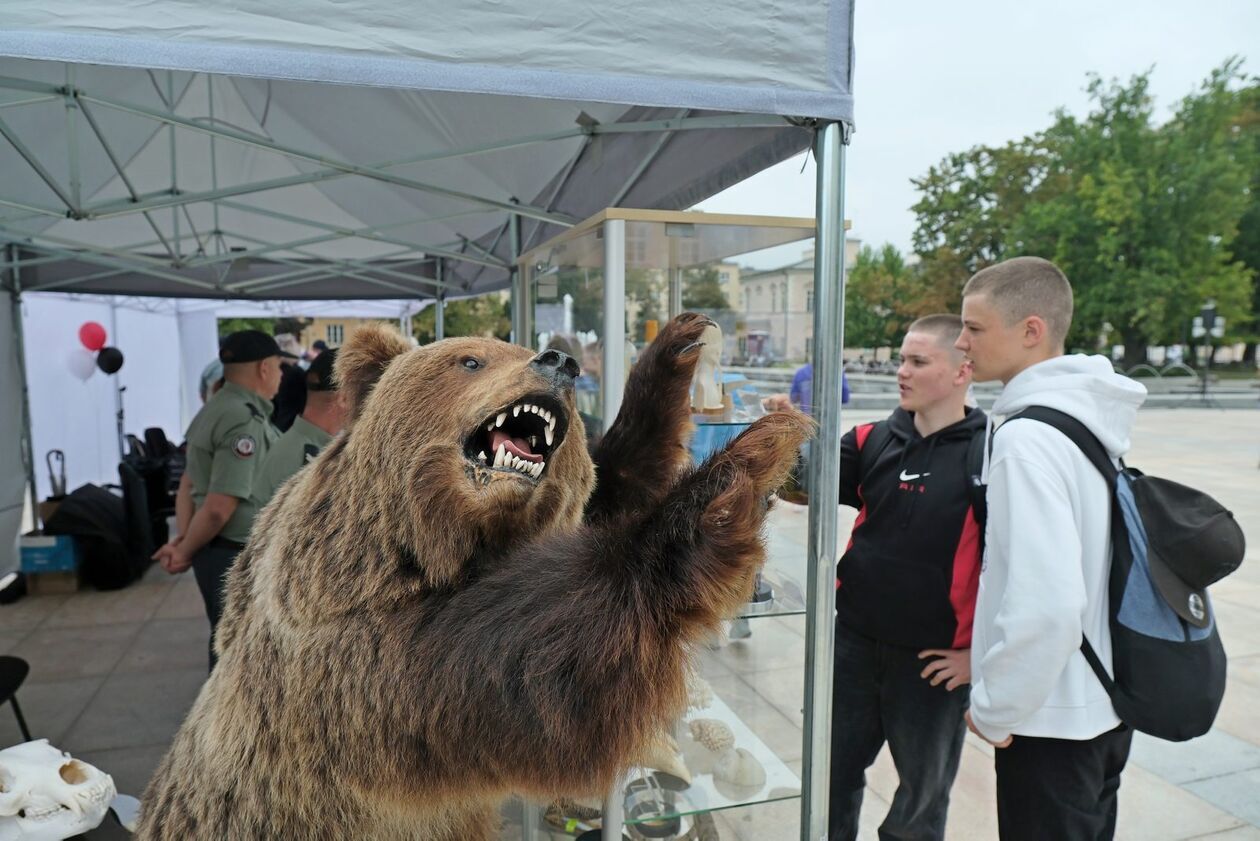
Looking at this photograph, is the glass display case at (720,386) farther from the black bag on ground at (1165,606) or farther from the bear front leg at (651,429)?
the black bag on ground at (1165,606)

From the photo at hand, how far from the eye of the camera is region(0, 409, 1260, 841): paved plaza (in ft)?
8.99

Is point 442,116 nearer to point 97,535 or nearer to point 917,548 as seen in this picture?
point 917,548

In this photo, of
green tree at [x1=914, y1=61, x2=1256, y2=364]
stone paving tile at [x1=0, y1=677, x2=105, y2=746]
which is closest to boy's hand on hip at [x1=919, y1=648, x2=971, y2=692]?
stone paving tile at [x1=0, y1=677, x2=105, y2=746]

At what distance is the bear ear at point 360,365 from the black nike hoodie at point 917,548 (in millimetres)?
1731

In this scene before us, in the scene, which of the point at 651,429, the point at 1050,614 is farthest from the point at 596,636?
the point at 1050,614

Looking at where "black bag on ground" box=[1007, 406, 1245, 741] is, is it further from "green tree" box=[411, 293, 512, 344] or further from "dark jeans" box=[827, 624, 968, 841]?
"green tree" box=[411, 293, 512, 344]

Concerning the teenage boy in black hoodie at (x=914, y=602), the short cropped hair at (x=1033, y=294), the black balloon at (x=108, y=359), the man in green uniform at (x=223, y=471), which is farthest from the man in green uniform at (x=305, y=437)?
the black balloon at (x=108, y=359)

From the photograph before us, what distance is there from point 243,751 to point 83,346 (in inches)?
368

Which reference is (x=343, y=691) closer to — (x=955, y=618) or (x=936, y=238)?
(x=955, y=618)

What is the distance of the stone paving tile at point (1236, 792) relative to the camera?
340 cm

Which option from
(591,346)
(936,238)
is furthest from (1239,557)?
(936,238)

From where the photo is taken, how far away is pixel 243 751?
5.42 ft

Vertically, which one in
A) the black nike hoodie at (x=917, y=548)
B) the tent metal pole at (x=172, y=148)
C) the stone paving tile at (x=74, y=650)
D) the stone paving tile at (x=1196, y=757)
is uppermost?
the tent metal pole at (x=172, y=148)

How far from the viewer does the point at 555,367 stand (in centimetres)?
142
